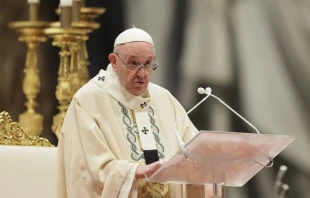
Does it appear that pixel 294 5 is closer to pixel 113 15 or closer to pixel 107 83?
pixel 113 15

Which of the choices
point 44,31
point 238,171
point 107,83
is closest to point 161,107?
point 107,83

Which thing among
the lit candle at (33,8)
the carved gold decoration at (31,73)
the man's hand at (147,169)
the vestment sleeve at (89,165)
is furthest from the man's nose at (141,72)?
the lit candle at (33,8)

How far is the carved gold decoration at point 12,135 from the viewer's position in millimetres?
6312

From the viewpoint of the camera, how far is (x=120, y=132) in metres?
5.55

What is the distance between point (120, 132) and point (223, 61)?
2674 mm

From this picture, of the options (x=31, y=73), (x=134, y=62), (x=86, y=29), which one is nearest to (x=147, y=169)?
(x=134, y=62)

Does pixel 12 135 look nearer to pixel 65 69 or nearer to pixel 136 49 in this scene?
pixel 136 49

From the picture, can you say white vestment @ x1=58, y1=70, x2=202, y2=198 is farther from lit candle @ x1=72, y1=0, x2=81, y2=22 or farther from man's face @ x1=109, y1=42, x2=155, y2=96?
lit candle @ x1=72, y1=0, x2=81, y2=22

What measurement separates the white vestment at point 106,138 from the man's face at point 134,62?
0.11 metres

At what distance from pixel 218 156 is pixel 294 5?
10.7 ft

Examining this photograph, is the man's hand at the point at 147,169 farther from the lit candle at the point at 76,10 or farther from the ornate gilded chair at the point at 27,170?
the lit candle at the point at 76,10

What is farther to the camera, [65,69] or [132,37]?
[65,69]

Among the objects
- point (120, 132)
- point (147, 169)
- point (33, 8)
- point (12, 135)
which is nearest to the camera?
point (147, 169)

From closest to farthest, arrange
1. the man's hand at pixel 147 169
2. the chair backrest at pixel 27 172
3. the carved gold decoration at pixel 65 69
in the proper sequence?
1. the man's hand at pixel 147 169
2. the chair backrest at pixel 27 172
3. the carved gold decoration at pixel 65 69
